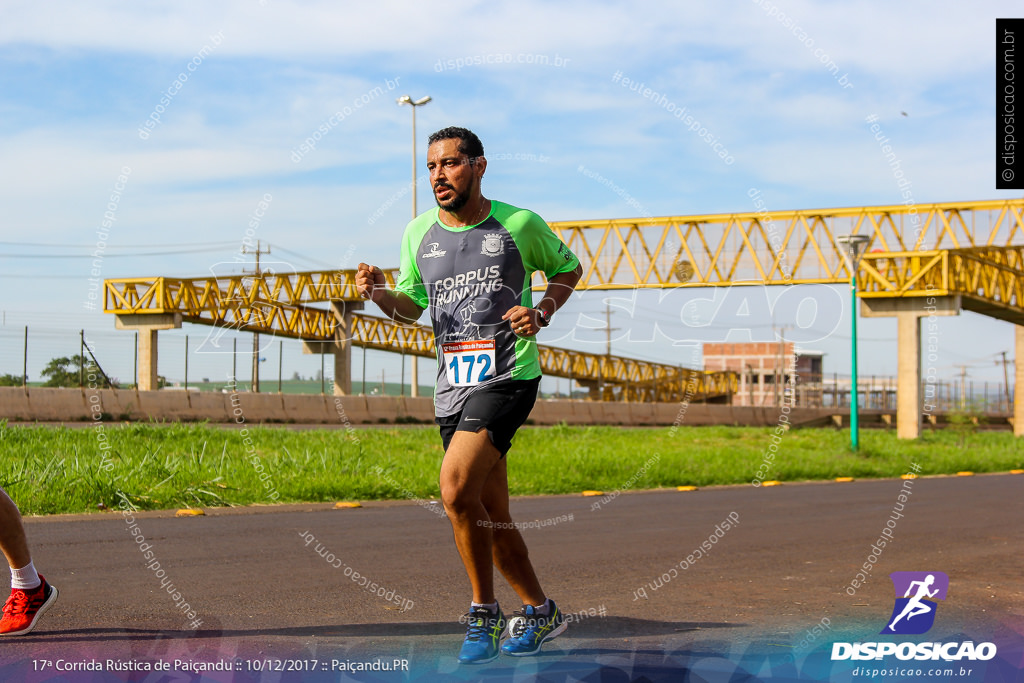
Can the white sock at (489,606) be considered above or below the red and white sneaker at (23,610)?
above

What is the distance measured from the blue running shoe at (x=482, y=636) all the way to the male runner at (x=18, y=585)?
1.97m

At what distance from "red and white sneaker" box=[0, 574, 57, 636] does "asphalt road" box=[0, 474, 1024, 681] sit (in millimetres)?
65

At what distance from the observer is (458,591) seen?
21.0 ft

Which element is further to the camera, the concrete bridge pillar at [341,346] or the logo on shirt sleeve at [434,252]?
the concrete bridge pillar at [341,346]

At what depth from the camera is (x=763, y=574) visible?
721 cm

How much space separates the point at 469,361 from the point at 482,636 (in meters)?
1.11

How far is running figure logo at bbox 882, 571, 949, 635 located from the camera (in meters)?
5.49

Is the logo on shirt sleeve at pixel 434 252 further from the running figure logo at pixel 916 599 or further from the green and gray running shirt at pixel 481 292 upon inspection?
the running figure logo at pixel 916 599

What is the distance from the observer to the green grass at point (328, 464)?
1085cm

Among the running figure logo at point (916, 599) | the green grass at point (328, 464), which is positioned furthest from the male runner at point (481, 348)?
the green grass at point (328, 464)

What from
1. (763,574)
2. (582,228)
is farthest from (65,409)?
(582,228)

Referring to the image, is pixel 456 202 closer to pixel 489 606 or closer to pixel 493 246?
pixel 493 246

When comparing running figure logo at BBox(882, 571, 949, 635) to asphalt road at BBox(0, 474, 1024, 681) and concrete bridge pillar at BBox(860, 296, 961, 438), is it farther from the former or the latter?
concrete bridge pillar at BBox(860, 296, 961, 438)

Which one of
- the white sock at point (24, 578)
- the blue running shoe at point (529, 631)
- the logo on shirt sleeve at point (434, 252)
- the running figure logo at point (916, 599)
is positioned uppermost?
the logo on shirt sleeve at point (434, 252)
